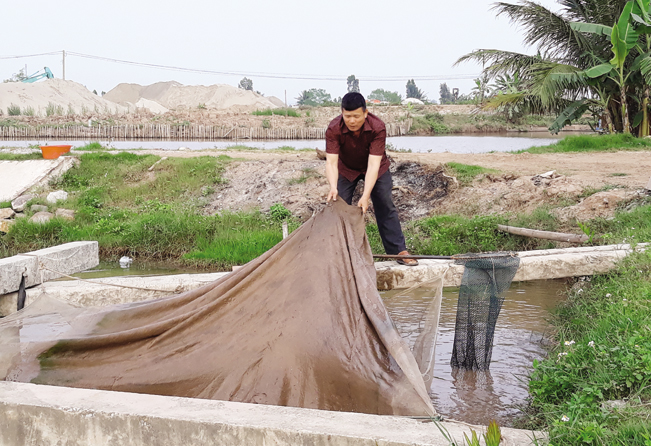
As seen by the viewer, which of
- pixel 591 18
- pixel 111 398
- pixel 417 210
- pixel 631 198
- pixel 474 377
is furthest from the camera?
pixel 591 18

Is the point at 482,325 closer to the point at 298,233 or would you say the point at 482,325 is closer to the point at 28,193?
the point at 298,233

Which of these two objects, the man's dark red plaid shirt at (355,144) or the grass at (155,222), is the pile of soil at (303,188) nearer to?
the grass at (155,222)

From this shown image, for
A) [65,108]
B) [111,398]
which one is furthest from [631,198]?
[65,108]

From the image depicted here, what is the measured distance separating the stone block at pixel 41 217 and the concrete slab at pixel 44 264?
4.83 metres

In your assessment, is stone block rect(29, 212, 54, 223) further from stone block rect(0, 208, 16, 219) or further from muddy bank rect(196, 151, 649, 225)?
muddy bank rect(196, 151, 649, 225)

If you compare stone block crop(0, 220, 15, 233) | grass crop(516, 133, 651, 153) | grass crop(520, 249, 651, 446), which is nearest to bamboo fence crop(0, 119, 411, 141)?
grass crop(516, 133, 651, 153)

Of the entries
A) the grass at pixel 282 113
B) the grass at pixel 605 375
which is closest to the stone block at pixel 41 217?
the grass at pixel 605 375

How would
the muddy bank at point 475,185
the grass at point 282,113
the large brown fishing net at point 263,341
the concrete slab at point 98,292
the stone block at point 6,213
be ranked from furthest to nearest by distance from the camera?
the grass at point 282,113, the stone block at point 6,213, the muddy bank at point 475,185, the concrete slab at point 98,292, the large brown fishing net at point 263,341

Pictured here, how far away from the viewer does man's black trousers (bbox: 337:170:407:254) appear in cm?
478

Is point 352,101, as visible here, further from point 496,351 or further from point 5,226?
point 5,226

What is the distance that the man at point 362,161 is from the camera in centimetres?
421

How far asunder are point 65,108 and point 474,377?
48842 mm

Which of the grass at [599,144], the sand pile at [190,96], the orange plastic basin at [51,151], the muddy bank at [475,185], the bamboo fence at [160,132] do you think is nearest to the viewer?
the muddy bank at [475,185]

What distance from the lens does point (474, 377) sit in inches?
174
